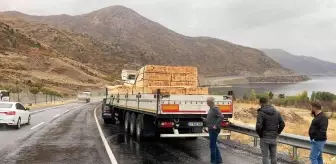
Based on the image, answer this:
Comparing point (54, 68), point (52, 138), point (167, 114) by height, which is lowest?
point (52, 138)

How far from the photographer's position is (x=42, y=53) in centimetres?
12294

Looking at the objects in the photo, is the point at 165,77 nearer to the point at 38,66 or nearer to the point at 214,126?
the point at 214,126

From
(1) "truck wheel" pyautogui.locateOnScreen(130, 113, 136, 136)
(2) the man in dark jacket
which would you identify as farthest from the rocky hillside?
(2) the man in dark jacket

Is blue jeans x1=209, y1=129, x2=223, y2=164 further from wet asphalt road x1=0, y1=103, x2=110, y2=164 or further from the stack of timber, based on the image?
the stack of timber

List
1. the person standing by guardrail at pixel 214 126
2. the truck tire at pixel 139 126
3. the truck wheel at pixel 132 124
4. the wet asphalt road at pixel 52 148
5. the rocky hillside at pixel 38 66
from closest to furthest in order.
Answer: the person standing by guardrail at pixel 214 126
the wet asphalt road at pixel 52 148
the truck tire at pixel 139 126
the truck wheel at pixel 132 124
the rocky hillside at pixel 38 66

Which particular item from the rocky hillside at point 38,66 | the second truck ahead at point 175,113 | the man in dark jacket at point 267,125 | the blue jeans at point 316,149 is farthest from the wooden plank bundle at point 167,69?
the rocky hillside at point 38,66

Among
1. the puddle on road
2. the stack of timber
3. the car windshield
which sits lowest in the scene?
the puddle on road

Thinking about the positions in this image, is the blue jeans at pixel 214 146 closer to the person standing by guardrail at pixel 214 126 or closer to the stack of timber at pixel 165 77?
the person standing by guardrail at pixel 214 126

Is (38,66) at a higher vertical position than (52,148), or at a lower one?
higher

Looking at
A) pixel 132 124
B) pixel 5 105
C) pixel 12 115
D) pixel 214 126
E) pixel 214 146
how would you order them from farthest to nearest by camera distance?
pixel 5 105
pixel 12 115
pixel 132 124
pixel 214 146
pixel 214 126

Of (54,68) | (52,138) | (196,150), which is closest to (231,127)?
(196,150)

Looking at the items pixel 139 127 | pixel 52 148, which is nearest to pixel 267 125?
pixel 139 127

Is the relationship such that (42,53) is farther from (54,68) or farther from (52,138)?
(52,138)

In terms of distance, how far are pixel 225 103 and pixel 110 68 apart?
136507 millimetres
